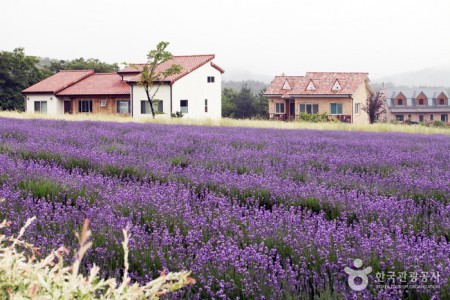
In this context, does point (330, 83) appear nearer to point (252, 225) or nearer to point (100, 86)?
A: point (100, 86)

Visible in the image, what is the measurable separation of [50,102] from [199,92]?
1212 centimetres

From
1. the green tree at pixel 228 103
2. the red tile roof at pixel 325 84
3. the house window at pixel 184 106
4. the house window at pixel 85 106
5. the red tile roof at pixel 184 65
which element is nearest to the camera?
the red tile roof at pixel 184 65

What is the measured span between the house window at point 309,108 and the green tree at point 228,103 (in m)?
9.35

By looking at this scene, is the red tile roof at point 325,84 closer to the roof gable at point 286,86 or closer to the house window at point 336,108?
the roof gable at point 286,86

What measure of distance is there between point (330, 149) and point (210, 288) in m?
7.06

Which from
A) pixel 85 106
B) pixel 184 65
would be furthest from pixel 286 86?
pixel 85 106

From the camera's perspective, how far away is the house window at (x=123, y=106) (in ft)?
125

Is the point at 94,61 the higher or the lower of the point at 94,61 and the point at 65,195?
the higher

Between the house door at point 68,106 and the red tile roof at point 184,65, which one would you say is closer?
the red tile roof at point 184,65

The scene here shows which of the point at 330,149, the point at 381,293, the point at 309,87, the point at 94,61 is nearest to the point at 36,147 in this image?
the point at 330,149

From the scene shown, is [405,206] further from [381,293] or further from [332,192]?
[381,293]

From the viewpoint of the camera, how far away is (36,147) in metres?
7.89

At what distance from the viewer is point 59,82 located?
42.1m

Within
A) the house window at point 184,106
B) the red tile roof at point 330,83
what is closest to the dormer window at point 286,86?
the red tile roof at point 330,83
